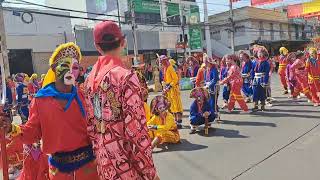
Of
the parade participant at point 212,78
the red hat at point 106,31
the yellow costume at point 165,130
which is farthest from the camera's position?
the parade participant at point 212,78

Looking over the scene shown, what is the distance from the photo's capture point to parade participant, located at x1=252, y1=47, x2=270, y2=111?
41.0 ft

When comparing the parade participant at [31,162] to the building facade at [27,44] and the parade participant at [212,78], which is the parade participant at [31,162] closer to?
the parade participant at [212,78]

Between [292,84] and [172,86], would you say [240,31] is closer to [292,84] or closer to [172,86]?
[292,84]

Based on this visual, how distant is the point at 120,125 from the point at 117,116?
0.06 meters

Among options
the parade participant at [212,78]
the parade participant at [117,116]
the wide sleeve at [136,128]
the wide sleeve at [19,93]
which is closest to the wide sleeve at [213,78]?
the parade participant at [212,78]

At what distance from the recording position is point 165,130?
28.7ft

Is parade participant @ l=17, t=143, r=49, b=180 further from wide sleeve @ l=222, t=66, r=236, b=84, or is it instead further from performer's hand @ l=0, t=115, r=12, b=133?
wide sleeve @ l=222, t=66, r=236, b=84

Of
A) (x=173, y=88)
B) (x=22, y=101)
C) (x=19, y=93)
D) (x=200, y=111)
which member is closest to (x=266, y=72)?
(x=173, y=88)

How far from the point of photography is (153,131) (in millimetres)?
8867

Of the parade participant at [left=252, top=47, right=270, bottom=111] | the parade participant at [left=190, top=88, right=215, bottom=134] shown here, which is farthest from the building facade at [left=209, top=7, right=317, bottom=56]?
the parade participant at [left=190, top=88, right=215, bottom=134]

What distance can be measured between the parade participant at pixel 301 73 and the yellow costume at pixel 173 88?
15.1ft

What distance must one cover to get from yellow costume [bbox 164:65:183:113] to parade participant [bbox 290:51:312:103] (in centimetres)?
461

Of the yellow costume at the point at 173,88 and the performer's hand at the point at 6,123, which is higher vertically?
the performer's hand at the point at 6,123

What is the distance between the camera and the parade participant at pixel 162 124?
8.78 meters
